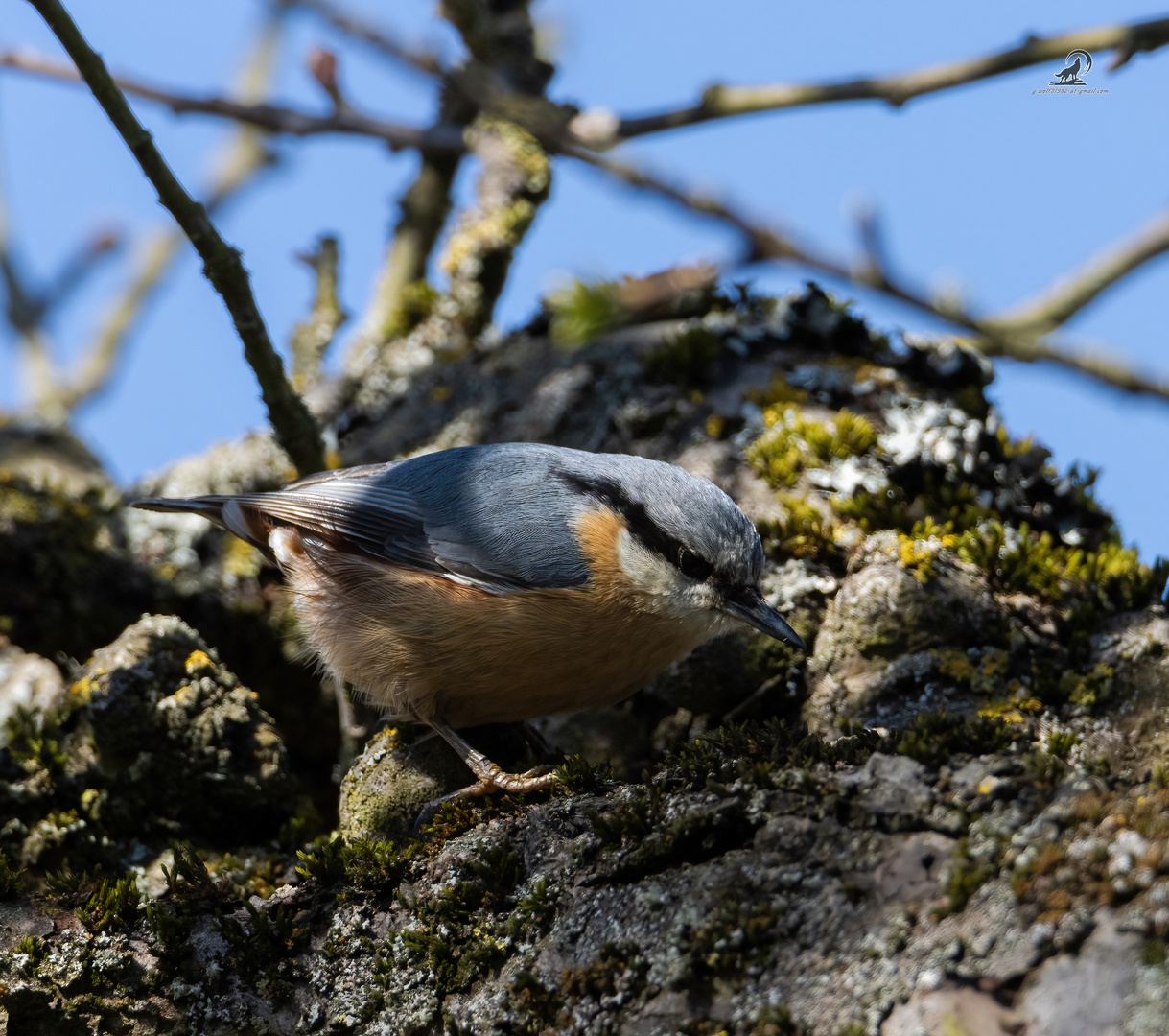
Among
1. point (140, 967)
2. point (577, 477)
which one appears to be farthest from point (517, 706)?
point (140, 967)

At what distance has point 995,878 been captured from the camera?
1.70 metres

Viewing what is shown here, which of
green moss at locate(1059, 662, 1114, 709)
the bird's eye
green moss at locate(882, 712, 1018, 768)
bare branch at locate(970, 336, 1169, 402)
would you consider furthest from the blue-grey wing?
bare branch at locate(970, 336, 1169, 402)

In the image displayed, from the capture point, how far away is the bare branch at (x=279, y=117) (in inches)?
96.1

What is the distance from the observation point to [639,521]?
311 cm

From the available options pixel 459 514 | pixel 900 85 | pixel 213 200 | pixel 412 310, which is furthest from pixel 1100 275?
pixel 213 200

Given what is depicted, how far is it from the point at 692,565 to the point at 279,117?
171cm

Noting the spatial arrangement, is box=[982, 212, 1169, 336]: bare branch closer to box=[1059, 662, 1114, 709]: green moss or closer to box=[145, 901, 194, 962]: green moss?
box=[1059, 662, 1114, 709]: green moss

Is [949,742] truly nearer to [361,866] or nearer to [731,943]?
[731,943]

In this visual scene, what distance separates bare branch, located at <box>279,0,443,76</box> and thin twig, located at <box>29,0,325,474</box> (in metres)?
0.69

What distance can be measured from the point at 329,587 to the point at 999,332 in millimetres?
2306

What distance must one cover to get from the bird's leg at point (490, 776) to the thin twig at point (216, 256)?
143 centimetres

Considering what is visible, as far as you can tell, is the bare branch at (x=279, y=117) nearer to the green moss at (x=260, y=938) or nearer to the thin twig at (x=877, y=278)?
the thin twig at (x=877, y=278)

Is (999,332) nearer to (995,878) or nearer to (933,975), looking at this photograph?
(995,878)

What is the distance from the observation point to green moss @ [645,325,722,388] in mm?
4043
